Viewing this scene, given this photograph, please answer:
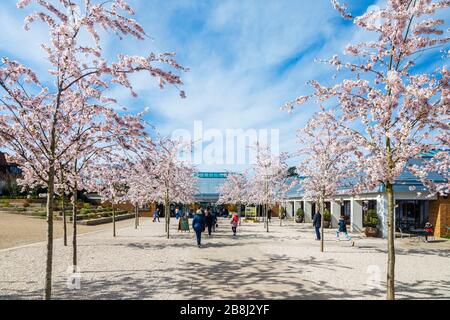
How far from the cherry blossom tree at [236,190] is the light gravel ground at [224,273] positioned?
104 feet

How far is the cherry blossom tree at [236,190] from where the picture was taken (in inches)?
1852

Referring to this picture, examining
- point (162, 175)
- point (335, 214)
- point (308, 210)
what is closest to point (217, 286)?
point (162, 175)

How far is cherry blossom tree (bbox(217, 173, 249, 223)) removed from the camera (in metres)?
47.0

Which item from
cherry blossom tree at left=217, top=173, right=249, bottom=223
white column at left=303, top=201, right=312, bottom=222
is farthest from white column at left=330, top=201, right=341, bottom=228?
cherry blossom tree at left=217, top=173, right=249, bottom=223

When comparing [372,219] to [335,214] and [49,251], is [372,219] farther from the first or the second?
[49,251]

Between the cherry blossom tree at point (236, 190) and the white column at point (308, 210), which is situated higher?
the cherry blossom tree at point (236, 190)

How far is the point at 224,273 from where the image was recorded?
A: 9.69m

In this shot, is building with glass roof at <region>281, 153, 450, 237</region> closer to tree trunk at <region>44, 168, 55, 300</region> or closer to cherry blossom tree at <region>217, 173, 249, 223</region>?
tree trunk at <region>44, 168, 55, 300</region>

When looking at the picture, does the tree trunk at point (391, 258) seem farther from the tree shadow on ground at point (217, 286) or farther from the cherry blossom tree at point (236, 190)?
the cherry blossom tree at point (236, 190)

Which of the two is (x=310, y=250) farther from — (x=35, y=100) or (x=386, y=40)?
(x=35, y=100)

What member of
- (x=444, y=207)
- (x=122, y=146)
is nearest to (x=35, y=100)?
(x=122, y=146)

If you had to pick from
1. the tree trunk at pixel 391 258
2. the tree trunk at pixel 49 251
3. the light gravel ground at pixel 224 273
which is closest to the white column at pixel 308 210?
the light gravel ground at pixel 224 273

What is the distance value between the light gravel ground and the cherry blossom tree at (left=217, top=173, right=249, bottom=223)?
104 feet
